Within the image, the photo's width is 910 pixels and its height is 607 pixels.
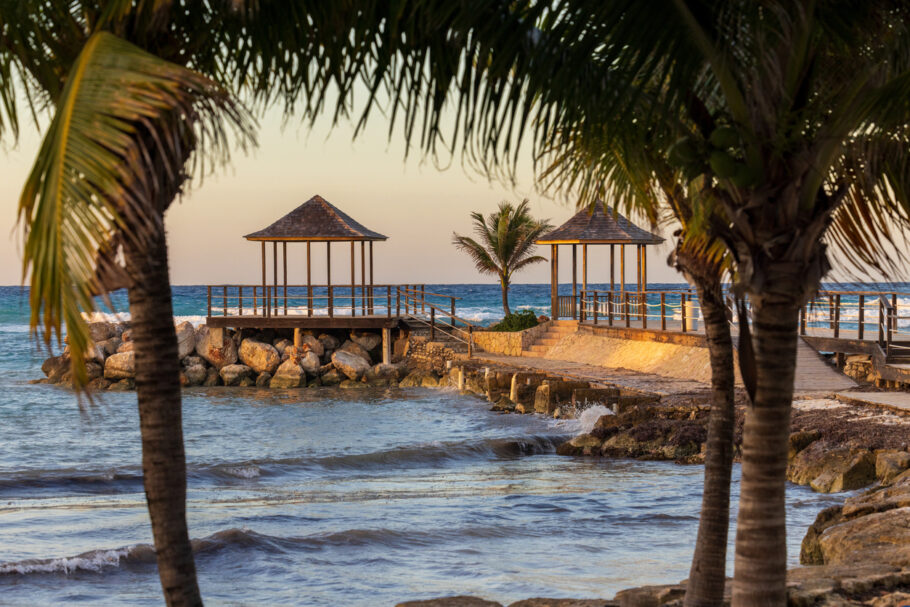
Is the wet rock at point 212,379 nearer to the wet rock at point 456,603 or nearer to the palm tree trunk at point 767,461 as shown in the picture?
the wet rock at point 456,603

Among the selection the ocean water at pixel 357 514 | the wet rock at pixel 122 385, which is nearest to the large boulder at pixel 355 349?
the wet rock at pixel 122 385

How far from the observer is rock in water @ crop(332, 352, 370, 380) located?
102ft

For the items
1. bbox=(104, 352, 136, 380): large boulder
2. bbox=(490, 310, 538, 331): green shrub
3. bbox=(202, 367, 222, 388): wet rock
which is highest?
bbox=(490, 310, 538, 331): green shrub

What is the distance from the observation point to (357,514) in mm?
12898

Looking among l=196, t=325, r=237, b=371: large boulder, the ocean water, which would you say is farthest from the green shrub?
l=196, t=325, r=237, b=371: large boulder

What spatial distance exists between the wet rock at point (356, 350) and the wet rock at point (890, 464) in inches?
855

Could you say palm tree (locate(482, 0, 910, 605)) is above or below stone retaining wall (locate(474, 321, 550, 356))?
above

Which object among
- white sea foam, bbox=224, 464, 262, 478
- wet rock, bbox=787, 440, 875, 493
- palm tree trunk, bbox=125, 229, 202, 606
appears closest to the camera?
palm tree trunk, bbox=125, 229, 202, 606

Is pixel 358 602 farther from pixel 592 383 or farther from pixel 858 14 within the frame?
pixel 592 383

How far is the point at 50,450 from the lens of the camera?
69.5 ft

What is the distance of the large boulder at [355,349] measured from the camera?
1268 inches

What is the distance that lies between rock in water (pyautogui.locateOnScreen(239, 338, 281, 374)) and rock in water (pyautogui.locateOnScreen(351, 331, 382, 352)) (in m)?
2.47

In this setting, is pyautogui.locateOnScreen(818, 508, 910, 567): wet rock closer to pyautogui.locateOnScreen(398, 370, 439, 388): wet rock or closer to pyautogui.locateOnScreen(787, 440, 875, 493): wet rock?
pyautogui.locateOnScreen(787, 440, 875, 493): wet rock

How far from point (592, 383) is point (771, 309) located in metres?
16.4
